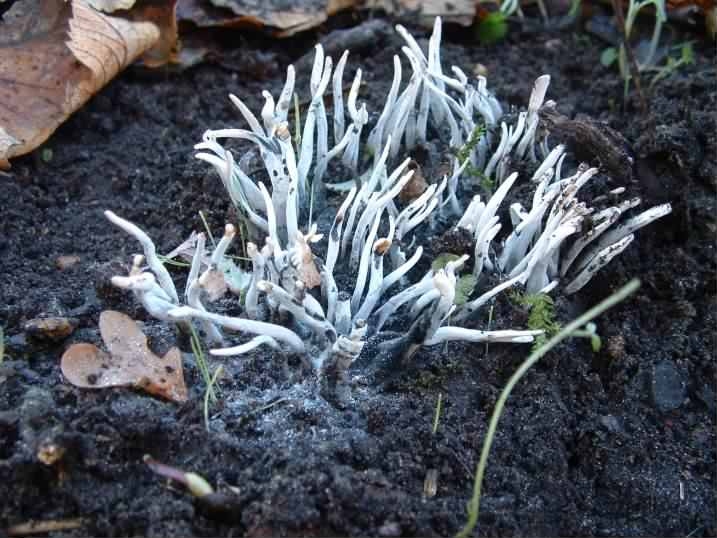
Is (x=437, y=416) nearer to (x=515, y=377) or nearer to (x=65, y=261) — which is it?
(x=515, y=377)

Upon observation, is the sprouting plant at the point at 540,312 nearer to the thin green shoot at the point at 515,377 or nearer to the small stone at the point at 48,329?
the thin green shoot at the point at 515,377

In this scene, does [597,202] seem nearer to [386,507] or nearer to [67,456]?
[386,507]

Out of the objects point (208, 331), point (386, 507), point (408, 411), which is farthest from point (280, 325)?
point (386, 507)

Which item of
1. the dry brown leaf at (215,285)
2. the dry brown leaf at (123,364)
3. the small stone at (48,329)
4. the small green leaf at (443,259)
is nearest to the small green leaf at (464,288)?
the small green leaf at (443,259)

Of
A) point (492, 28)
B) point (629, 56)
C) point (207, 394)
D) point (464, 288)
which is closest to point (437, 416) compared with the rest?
point (464, 288)

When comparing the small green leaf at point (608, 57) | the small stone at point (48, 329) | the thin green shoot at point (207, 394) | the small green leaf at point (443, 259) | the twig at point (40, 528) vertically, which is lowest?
the twig at point (40, 528)

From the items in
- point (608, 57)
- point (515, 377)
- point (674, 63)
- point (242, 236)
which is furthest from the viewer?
point (608, 57)

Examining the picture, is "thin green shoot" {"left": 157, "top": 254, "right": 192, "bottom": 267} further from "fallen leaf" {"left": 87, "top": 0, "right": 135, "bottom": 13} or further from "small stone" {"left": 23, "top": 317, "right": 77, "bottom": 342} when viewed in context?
"fallen leaf" {"left": 87, "top": 0, "right": 135, "bottom": 13}
